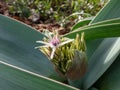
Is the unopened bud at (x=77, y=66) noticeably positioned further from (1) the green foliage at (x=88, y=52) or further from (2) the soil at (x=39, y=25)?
(2) the soil at (x=39, y=25)

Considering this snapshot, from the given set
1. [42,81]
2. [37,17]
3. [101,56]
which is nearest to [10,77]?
[42,81]

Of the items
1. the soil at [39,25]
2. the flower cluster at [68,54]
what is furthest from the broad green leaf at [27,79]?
the soil at [39,25]

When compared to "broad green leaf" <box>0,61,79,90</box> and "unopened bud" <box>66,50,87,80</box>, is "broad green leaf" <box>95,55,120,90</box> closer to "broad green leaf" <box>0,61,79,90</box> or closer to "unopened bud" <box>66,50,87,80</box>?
"unopened bud" <box>66,50,87,80</box>

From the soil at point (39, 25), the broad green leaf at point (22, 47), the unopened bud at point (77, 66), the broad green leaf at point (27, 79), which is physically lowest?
the soil at point (39, 25)

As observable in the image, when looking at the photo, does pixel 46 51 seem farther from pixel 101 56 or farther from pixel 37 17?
pixel 37 17

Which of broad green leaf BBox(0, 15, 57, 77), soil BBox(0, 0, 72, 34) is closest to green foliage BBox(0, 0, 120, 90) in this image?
broad green leaf BBox(0, 15, 57, 77)
